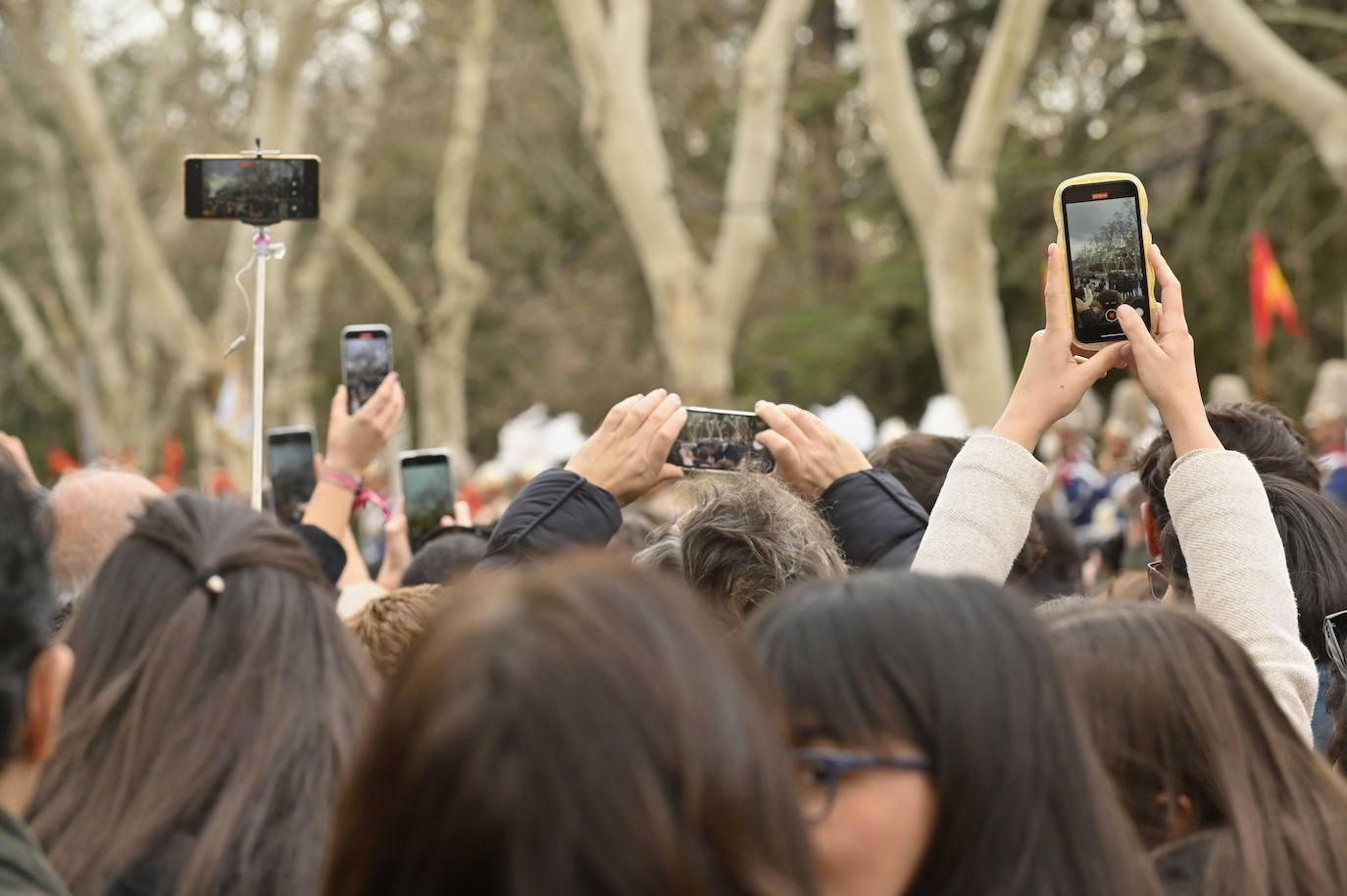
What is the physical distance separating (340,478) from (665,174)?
30.1ft

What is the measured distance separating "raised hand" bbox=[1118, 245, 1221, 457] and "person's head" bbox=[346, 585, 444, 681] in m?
1.29

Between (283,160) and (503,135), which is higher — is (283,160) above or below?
below

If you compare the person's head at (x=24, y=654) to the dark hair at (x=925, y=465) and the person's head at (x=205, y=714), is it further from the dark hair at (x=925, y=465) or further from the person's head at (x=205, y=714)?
the dark hair at (x=925, y=465)

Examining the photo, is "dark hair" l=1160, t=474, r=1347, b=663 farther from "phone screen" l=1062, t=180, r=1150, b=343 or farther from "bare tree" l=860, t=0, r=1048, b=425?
"bare tree" l=860, t=0, r=1048, b=425

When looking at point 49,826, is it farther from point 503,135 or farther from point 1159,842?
point 503,135

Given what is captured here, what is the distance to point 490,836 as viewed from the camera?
1.23 m

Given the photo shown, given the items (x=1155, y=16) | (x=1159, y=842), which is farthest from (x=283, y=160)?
(x=1155, y=16)

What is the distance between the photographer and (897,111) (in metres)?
11.1

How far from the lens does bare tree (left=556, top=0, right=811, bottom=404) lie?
12.2 meters

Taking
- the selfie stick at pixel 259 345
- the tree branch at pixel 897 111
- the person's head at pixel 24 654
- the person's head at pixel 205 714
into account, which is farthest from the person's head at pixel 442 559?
the tree branch at pixel 897 111

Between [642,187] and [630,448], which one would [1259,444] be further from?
[642,187]

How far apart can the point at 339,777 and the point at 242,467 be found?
11358 mm

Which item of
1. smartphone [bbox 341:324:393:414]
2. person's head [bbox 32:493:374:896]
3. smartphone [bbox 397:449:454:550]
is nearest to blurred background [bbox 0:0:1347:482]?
Answer: smartphone [bbox 397:449:454:550]

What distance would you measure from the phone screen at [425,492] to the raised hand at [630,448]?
2.03m
